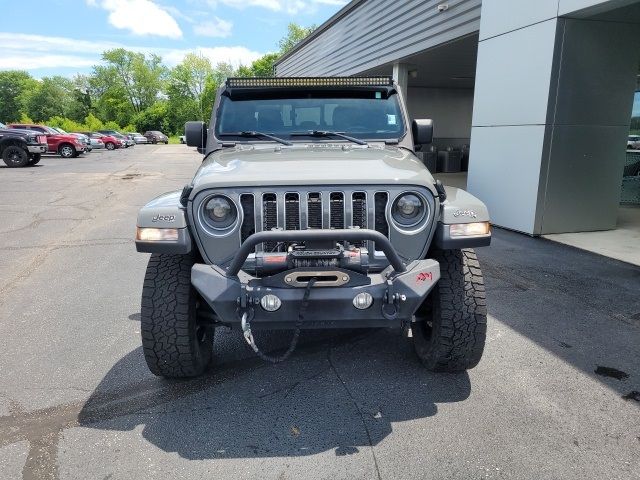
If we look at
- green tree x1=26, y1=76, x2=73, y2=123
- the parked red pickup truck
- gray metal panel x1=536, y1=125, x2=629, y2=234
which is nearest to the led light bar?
gray metal panel x1=536, y1=125, x2=629, y2=234

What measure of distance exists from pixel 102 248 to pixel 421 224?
5.45m

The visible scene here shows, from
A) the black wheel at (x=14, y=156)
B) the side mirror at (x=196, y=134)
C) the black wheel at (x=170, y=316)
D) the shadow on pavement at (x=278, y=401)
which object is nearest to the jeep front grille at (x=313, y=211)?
the black wheel at (x=170, y=316)

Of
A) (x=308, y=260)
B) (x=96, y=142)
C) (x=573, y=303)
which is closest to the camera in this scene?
(x=308, y=260)

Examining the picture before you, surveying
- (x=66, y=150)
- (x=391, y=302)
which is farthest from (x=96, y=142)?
(x=391, y=302)

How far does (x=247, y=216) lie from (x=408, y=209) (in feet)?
2.93

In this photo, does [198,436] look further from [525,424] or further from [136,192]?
[136,192]

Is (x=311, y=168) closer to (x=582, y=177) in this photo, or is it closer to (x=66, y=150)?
(x=582, y=177)

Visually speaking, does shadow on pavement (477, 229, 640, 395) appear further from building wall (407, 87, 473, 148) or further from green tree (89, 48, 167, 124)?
green tree (89, 48, 167, 124)

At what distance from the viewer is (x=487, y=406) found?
2.98m

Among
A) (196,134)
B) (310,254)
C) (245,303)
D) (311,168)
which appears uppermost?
(196,134)

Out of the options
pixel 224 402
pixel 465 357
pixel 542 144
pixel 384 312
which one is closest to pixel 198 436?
pixel 224 402

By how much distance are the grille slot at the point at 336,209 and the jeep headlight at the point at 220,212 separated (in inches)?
20.6

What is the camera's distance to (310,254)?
2686 mm

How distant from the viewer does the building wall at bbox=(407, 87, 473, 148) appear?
786 inches
